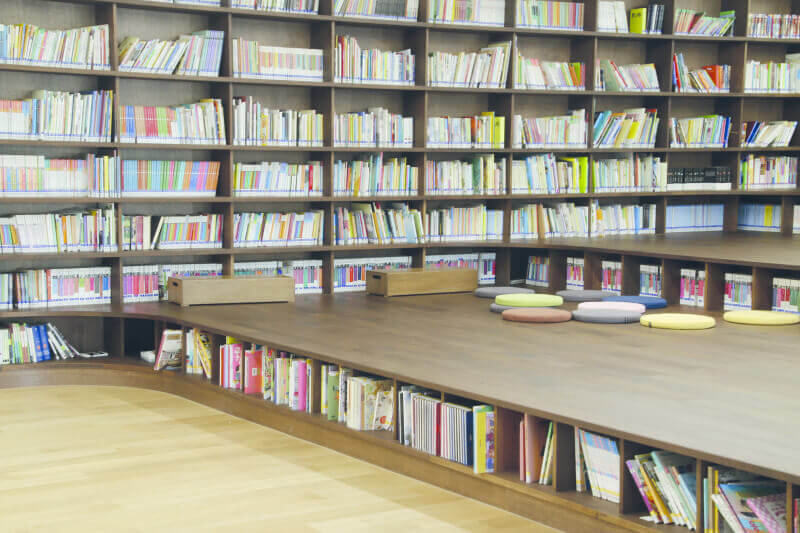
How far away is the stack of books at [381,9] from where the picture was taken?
675 cm

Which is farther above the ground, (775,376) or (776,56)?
(776,56)

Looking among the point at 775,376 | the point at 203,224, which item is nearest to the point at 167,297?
the point at 203,224

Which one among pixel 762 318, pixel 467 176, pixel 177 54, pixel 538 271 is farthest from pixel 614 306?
pixel 177 54

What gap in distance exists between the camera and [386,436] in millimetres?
4188

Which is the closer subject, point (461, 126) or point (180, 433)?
point (180, 433)

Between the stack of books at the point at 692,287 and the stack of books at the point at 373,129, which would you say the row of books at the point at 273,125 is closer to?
the stack of books at the point at 373,129

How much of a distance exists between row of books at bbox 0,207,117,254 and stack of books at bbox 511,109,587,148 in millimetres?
2896

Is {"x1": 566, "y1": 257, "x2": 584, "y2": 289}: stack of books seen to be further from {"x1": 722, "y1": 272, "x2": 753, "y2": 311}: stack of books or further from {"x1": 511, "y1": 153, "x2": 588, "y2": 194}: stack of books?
{"x1": 722, "y1": 272, "x2": 753, "y2": 311}: stack of books

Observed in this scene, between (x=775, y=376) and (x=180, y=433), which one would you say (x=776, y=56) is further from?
(x=180, y=433)

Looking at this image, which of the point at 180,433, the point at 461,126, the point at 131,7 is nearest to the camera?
the point at 180,433

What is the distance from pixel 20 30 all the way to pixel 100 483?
10.0 feet

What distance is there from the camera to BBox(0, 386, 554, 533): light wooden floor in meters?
3.45

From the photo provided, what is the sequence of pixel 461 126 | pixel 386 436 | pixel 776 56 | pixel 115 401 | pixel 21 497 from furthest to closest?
1. pixel 776 56
2. pixel 461 126
3. pixel 115 401
4. pixel 386 436
5. pixel 21 497

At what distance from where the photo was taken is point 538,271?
7434mm
